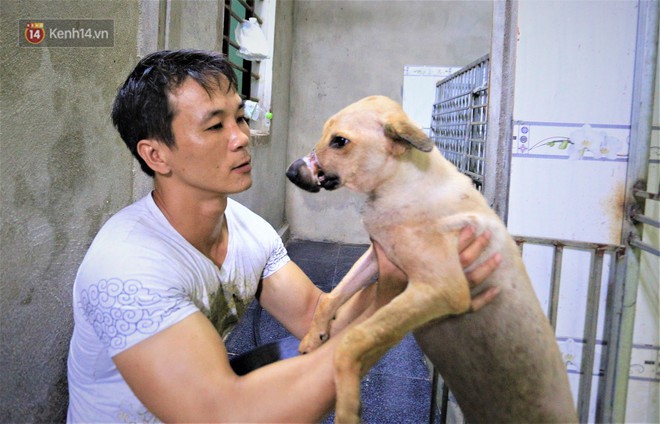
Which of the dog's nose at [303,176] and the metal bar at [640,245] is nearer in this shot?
the dog's nose at [303,176]

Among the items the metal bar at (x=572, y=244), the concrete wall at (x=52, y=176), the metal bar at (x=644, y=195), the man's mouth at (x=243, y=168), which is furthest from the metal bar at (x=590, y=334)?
the concrete wall at (x=52, y=176)

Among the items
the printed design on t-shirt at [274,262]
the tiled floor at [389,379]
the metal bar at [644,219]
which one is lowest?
the tiled floor at [389,379]

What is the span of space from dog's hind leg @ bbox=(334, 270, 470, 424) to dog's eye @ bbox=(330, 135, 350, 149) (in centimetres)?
38

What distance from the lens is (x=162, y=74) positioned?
1425 millimetres

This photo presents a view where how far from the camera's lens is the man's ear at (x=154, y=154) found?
1.45 metres

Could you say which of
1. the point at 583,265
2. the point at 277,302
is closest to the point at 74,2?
the point at 277,302

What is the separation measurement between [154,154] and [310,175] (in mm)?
507

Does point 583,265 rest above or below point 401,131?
below

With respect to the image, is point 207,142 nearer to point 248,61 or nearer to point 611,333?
point 611,333

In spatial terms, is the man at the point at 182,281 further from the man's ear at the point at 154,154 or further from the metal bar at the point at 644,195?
the metal bar at the point at 644,195

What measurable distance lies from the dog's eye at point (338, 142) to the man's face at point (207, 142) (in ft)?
0.97

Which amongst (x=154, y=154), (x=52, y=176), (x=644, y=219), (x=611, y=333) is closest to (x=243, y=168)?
(x=154, y=154)

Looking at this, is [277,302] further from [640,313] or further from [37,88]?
[640,313]

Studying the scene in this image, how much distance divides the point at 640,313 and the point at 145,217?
171 cm
